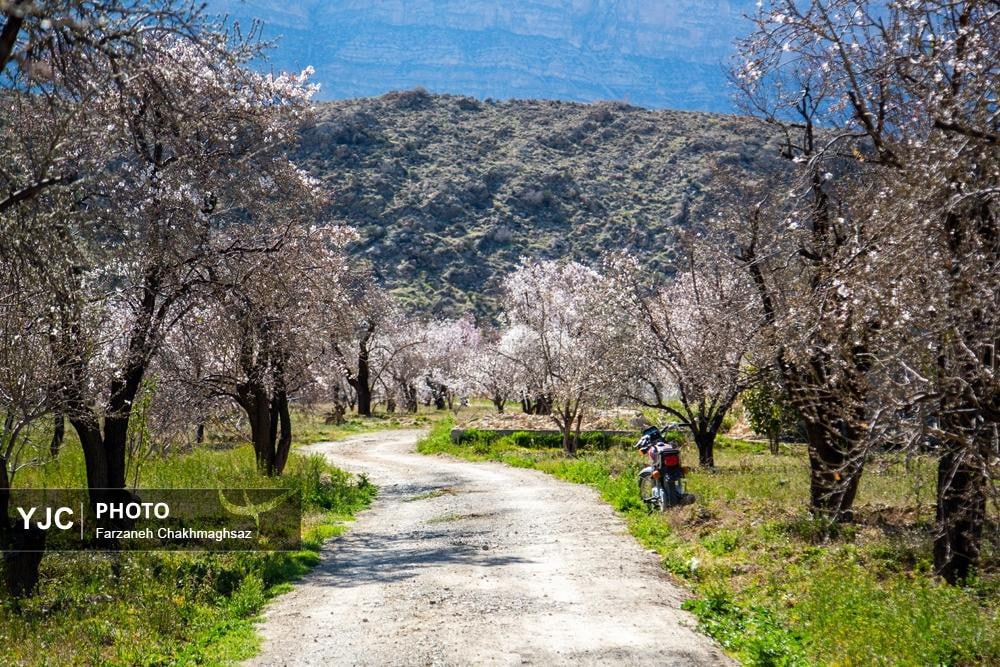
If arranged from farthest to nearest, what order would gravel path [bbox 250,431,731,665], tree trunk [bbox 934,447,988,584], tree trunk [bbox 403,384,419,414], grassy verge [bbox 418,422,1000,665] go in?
tree trunk [bbox 403,384,419,414], tree trunk [bbox 934,447,988,584], gravel path [bbox 250,431,731,665], grassy verge [bbox 418,422,1000,665]

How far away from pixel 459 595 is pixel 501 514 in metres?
6.94

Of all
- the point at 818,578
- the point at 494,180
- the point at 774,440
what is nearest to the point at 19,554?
the point at 818,578

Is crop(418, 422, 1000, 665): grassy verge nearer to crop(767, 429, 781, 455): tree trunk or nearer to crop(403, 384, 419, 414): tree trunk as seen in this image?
crop(767, 429, 781, 455): tree trunk

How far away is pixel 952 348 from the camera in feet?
24.3

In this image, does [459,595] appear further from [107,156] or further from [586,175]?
[586,175]

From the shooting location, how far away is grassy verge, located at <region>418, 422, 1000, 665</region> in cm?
696

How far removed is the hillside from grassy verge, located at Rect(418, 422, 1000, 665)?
233 ft

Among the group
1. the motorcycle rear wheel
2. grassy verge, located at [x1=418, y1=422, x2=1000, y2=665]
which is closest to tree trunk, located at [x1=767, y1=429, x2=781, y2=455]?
grassy verge, located at [x1=418, y1=422, x2=1000, y2=665]

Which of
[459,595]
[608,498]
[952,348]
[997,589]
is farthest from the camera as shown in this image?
[608,498]

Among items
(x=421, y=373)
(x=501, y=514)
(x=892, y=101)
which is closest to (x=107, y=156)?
(x=892, y=101)

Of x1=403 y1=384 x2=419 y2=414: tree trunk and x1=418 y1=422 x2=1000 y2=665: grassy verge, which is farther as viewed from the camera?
x1=403 y1=384 x2=419 y2=414: tree trunk

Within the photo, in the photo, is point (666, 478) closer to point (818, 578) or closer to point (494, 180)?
point (818, 578)

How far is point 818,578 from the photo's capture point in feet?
29.6

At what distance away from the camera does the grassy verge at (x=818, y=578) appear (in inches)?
274
